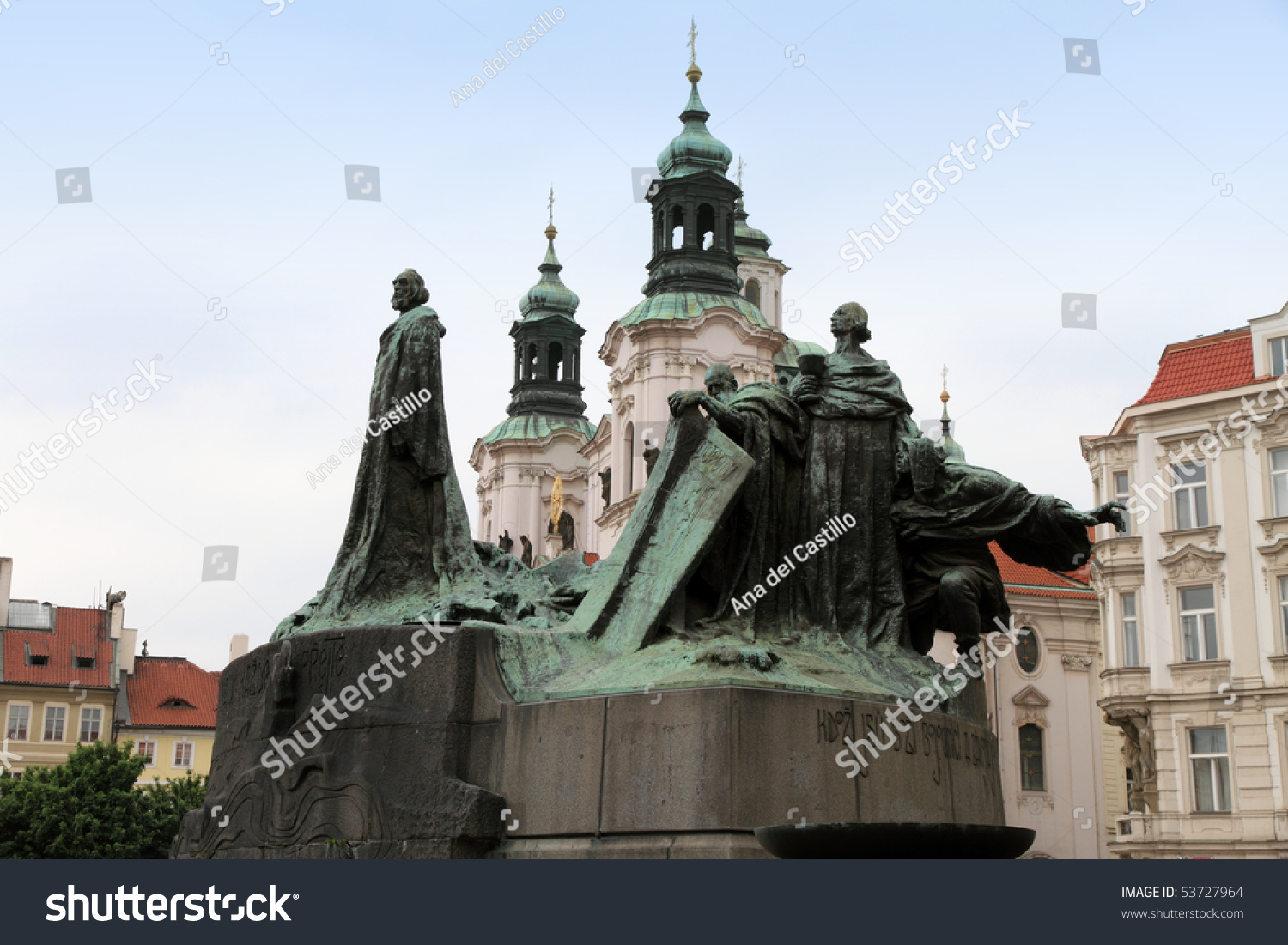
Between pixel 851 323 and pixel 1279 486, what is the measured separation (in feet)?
82.9

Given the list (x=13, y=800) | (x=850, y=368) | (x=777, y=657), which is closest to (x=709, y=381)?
(x=850, y=368)

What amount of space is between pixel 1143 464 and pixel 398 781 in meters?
29.8

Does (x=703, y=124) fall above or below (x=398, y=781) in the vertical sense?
above

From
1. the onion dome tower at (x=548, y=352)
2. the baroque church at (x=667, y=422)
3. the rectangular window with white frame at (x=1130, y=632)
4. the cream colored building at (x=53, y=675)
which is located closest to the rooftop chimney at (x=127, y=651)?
the cream colored building at (x=53, y=675)

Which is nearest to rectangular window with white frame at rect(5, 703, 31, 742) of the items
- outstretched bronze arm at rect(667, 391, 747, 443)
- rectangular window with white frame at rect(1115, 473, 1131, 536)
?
rectangular window with white frame at rect(1115, 473, 1131, 536)

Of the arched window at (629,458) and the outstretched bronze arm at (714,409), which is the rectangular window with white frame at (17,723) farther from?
the outstretched bronze arm at (714,409)

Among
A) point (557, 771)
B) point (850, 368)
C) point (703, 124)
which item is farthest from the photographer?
point (703, 124)

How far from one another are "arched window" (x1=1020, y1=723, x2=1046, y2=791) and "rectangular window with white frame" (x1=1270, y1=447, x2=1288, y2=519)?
786 inches

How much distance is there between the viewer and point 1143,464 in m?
36.2

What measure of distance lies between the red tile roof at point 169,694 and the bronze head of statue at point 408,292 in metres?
50.3

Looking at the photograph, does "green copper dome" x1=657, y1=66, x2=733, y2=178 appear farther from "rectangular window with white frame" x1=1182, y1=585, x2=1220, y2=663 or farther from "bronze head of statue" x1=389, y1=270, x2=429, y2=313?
"bronze head of statue" x1=389, y1=270, x2=429, y2=313

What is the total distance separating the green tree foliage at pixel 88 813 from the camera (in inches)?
1526

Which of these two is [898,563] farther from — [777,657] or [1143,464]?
[1143,464]

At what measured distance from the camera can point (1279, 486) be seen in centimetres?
3356
